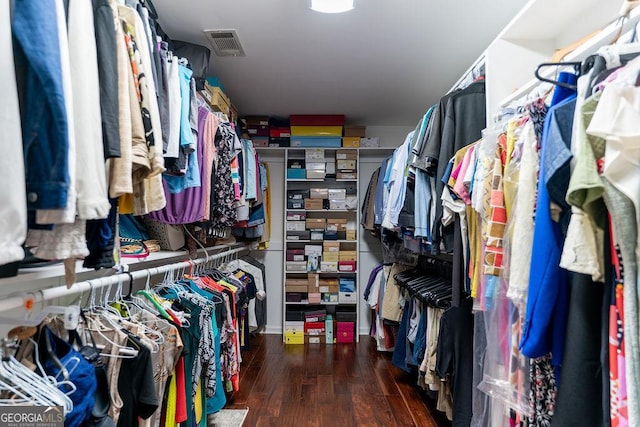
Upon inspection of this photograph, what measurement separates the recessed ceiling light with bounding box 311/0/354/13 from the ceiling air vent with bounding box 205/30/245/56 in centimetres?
60

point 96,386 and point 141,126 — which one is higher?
point 141,126

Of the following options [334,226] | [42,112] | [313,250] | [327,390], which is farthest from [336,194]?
[42,112]

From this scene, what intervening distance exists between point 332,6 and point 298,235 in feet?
8.20

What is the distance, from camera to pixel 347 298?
4000 mm

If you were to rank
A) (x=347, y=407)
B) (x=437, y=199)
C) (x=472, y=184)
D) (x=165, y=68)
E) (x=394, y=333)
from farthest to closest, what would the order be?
(x=394, y=333) → (x=347, y=407) → (x=437, y=199) → (x=472, y=184) → (x=165, y=68)

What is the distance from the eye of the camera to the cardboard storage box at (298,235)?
4020mm

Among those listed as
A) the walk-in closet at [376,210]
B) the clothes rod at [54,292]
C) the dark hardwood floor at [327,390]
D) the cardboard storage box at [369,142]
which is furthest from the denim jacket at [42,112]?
the cardboard storage box at [369,142]

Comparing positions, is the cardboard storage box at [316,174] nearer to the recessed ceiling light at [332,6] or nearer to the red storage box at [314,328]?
the red storage box at [314,328]

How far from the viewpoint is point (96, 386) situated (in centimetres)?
100

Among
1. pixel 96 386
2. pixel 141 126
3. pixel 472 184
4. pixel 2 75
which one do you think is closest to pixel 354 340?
pixel 472 184

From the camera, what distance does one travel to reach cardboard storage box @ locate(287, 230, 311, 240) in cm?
402

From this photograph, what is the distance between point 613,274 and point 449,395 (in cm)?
167

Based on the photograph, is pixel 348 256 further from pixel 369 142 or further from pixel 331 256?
pixel 369 142

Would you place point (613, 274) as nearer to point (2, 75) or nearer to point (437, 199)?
point (437, 199)
